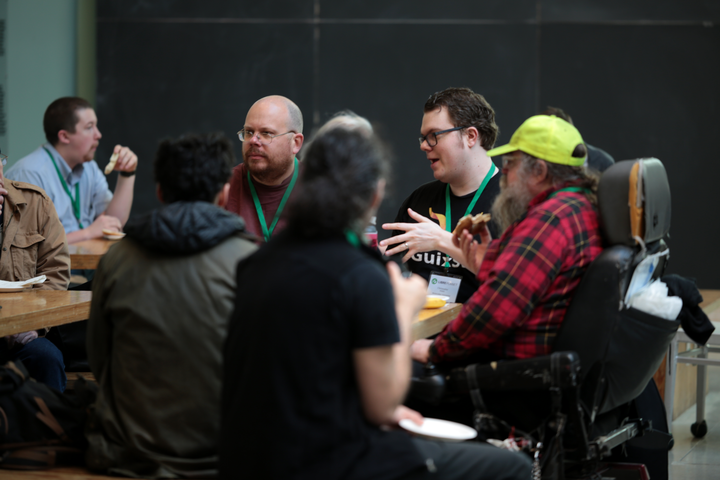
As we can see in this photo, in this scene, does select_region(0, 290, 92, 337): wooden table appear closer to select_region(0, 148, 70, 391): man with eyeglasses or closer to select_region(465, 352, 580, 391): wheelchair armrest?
select_region(0, 148, 70, 391): man with eyeglasses

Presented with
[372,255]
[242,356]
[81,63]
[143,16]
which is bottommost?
[242,356]

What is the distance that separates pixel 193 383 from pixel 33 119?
5.37m

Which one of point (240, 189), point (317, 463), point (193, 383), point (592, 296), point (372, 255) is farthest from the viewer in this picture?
point (240, 189)

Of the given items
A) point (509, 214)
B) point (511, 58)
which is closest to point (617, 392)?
point (509, 214)

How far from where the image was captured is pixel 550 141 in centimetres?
229

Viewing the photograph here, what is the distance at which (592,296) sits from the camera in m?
2.11

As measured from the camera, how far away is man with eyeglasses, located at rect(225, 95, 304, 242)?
341 cm

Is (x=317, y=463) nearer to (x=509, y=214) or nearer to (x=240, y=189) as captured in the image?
(x=509, y=214)

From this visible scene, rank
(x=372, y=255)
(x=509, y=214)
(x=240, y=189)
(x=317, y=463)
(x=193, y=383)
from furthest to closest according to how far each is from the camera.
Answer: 1. (x=240, y=189)
2. (x=509, y=214)
3. (x=193, y=383)
4. (x=372, y=255)
5. (x=317, y=463)

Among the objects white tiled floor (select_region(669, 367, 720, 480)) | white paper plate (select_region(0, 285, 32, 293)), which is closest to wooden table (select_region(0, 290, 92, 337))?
white paper plate (select_region(0, 285, 32, 293))

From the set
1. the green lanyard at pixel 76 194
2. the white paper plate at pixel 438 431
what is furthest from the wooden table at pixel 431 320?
the green lanyard at pixel 76 194

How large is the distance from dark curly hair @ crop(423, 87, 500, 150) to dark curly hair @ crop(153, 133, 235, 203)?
1619 millimetres

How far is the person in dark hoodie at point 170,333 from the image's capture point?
1683 millimetres

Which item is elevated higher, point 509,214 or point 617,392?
point 509,214
